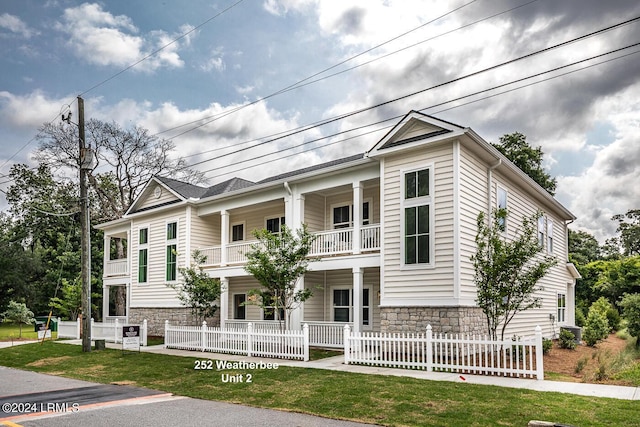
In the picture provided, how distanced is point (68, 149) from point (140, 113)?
6.35 meters

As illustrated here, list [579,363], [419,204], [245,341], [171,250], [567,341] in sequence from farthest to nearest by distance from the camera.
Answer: [171,250] → [567,341] → [245,341] → [419,204] → [579,363]

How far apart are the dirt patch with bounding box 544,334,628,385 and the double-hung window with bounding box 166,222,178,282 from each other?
1552cm

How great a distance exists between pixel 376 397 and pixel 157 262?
17.8 metres

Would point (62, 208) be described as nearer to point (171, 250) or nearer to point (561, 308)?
point (171, 250)

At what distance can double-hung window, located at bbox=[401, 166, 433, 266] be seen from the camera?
15.6 meters

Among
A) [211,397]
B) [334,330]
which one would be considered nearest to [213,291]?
[334,330]

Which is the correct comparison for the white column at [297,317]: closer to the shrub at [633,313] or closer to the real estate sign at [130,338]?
the real estate sign at [130,338]

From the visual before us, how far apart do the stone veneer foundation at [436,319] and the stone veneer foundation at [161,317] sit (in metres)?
9.27

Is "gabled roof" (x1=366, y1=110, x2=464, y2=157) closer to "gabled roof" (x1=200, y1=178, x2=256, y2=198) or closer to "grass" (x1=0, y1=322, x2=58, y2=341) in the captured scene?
"gabled roof" (x1=200, y1=178, x2=256, y2=198)

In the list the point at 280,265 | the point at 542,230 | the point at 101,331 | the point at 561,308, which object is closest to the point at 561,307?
the point at 561,308

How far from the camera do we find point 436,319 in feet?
49.2

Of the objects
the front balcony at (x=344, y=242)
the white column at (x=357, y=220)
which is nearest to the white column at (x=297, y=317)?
the front balcony at (x=344, y=242)

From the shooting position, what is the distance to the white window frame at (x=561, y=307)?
2534cm

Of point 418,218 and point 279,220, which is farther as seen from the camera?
point 279,220
